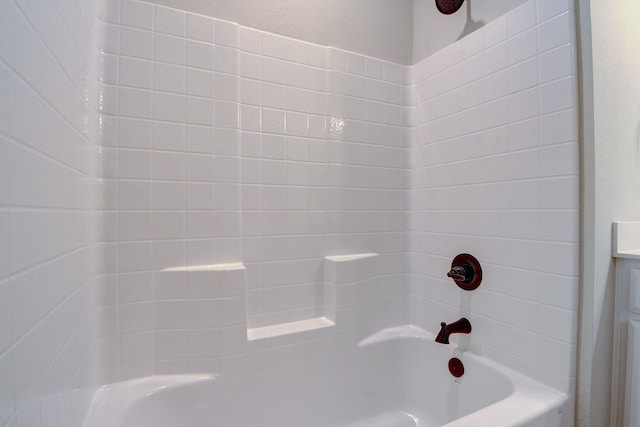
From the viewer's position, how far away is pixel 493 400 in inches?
42.9

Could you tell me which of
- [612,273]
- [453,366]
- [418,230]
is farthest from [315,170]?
[612,273]

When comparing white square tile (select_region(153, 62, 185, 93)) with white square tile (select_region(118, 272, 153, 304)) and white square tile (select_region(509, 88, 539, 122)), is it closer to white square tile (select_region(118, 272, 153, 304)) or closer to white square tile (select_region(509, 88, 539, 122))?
white square tile (select_region(118, 272, 153, 304))

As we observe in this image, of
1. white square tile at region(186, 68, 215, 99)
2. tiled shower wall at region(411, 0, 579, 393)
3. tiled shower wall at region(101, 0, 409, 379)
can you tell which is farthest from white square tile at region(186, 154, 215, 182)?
tiled shower wall at region(411, 0, 579, 393)

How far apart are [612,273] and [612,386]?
0.37m

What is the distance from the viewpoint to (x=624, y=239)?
0.98 metres

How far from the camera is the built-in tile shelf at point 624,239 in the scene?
0.96 meters

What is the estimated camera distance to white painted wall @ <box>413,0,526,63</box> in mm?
1214

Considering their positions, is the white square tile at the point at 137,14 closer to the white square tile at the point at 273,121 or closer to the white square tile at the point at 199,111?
the white square tile at the point at 199,111

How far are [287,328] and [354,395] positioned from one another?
432 millimetres

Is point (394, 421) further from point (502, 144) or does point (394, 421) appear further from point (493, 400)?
point (502, 144)

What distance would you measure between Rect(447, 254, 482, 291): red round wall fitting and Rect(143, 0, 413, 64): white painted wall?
104 centimetres

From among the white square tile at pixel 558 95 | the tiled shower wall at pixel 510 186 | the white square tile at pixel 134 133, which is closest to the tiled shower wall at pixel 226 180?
the white square tile at pixel 134 133

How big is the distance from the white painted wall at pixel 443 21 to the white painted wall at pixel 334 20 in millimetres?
46

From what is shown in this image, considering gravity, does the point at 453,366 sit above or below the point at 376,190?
below
